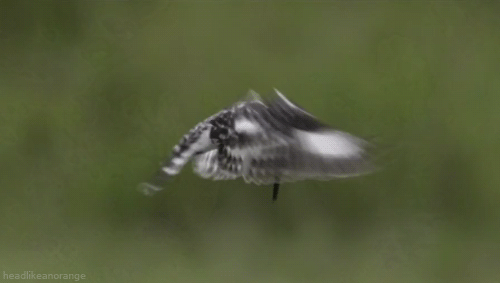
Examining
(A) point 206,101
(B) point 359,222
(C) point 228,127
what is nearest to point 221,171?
(C) point 228,127

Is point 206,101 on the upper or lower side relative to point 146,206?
upper

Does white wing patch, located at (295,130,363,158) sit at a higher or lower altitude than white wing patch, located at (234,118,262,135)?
lower

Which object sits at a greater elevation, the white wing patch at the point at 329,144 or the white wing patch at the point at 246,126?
the white wing patch at the point at 246,126

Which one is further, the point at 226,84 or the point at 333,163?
the point at 226,84

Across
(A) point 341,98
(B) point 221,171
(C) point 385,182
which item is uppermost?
(A) point 341,98

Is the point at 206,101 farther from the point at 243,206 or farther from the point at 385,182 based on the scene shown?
the point at 385,182
